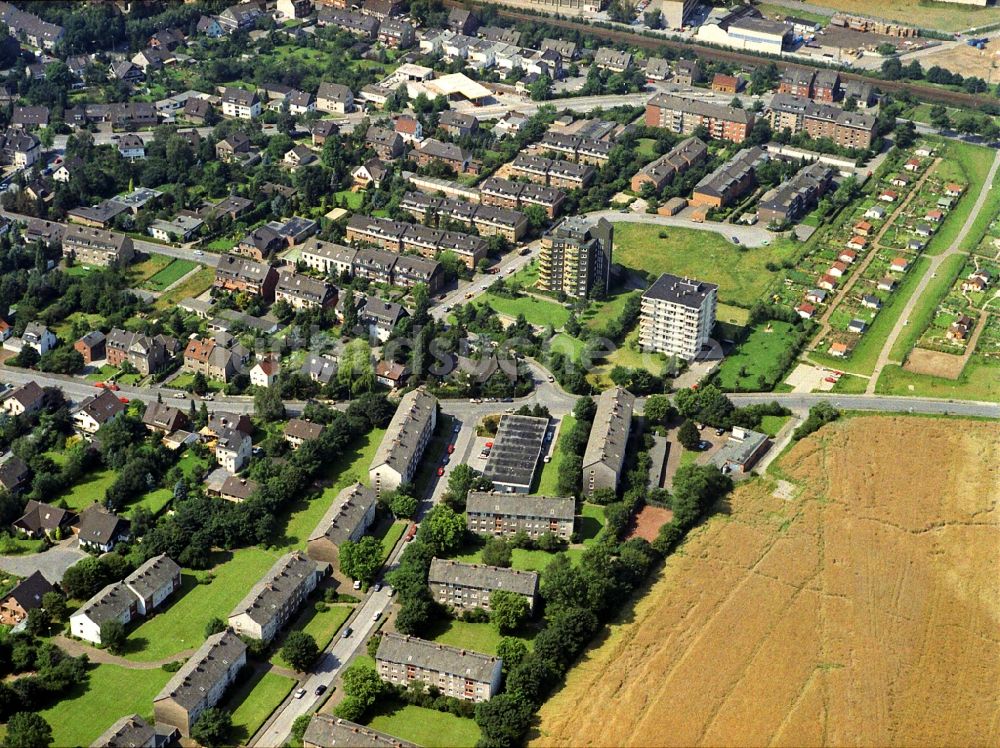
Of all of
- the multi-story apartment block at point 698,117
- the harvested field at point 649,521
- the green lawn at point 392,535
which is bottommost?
the green lawn at point 392,535

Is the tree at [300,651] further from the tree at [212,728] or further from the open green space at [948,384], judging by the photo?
the open green space at [948,384]

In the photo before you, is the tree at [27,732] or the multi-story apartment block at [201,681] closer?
the tree at [27,732]

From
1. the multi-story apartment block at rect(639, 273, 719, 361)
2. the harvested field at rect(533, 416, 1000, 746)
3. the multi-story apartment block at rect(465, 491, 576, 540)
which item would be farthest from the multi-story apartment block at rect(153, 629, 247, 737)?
the multi-story apartment block at rect(639, 273, 719, 361)

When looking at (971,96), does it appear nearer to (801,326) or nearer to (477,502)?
(801,326)

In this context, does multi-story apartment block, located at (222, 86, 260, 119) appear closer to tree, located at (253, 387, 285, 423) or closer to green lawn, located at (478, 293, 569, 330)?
green lawn, located at (478, 293, 569, 330)

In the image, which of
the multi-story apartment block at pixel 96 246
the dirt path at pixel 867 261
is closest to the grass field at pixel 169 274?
the multi-story apartment block at pixel 96 246

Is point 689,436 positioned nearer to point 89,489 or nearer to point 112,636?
point 112,636
